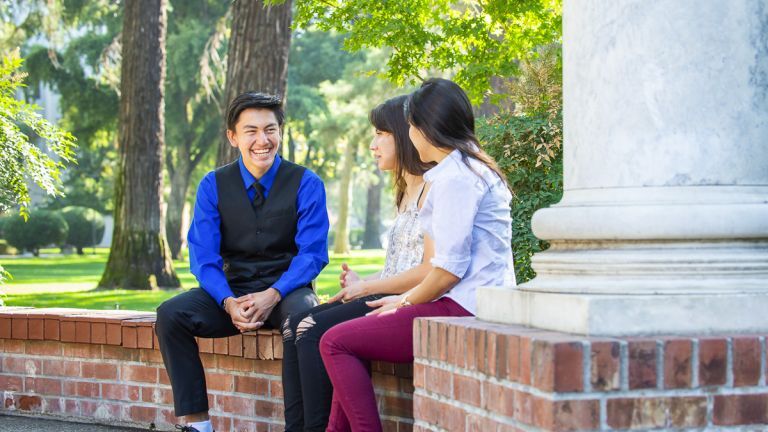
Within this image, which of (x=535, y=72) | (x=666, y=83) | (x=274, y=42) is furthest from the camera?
(x=274, y=42)

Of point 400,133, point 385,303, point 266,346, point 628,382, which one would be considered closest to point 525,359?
point 628,382

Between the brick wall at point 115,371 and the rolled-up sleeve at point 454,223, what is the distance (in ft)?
4.58

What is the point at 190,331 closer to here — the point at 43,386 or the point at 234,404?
the point at 234,404

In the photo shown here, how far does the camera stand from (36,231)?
1332 inches

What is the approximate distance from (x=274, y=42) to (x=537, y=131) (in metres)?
4.27

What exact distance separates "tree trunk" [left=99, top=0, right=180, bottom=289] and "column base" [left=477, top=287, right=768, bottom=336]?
12.5 meters

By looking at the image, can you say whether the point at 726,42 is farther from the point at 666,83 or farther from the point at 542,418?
the point at 542,418

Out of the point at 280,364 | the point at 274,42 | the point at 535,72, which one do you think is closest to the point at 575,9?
the point at 280,364

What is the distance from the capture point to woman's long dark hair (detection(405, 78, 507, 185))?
12.8 ft

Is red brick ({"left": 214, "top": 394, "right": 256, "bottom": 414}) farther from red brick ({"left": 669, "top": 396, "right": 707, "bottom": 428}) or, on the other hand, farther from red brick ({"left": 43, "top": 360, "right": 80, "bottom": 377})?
red brick ({"left": 669, "top": 396, "right": 707, "bottom": 428})

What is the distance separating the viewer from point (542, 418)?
262 centimetres

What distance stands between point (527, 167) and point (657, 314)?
3.53 meters

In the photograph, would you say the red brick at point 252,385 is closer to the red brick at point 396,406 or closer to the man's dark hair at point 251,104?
the red brick at point 396,406

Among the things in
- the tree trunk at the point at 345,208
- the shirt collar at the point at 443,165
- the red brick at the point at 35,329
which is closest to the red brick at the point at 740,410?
the shirt collar at the point at 443,165
